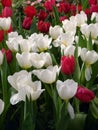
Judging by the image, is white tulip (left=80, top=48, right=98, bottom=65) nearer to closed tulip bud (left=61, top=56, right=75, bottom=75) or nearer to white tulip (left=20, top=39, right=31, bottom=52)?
closed tulip bud (left=61, top=56, right=75, bottom=75)

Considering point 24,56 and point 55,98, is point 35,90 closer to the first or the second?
point 55,98

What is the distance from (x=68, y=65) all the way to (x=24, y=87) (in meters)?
0.24

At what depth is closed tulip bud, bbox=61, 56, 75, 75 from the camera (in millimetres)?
1495

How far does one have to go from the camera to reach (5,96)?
1.53 meters

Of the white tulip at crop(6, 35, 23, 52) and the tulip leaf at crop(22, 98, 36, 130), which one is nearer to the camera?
the tulip leaf at crop(22, 98, 36, 130)

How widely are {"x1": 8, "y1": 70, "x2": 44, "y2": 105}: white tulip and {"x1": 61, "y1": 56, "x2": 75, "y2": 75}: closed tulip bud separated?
15cm

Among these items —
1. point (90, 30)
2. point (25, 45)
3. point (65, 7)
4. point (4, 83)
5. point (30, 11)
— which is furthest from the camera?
point (65, 7)

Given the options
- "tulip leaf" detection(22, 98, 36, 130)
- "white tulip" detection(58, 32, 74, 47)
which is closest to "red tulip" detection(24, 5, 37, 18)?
"white tulip" detection(58, 32, 74, 47)

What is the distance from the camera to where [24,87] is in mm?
1341

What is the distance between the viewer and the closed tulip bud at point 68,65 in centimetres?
150

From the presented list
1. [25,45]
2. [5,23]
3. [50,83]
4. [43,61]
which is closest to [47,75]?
[50,83]

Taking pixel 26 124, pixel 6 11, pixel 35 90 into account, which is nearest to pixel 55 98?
pixel 35 90

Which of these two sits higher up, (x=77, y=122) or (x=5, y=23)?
(x=5, y=23)

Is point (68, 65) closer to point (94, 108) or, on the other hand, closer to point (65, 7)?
point (94, 108)
